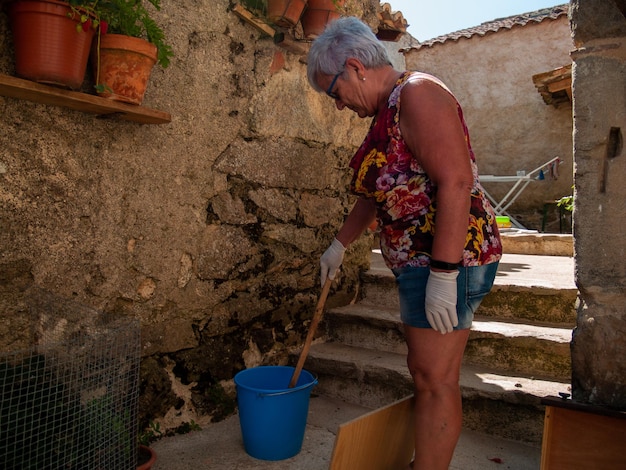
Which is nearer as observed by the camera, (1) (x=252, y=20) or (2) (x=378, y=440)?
(2) (x=378, y=440)

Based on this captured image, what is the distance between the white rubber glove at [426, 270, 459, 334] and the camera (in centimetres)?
152

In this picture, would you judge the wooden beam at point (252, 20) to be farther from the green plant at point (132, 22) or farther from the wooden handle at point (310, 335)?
the wooden handle at point (310, 335)

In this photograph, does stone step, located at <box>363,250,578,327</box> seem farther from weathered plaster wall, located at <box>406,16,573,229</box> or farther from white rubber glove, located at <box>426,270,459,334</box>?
weathered plaster wall, located at <box>406,16,573,229</box>

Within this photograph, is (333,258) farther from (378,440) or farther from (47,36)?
(47,36)

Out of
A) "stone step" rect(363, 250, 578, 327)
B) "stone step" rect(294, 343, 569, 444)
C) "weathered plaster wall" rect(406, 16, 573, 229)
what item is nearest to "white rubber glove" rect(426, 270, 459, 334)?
"stone step" rect(294, 343, 569, 444)

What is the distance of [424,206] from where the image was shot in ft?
5.31

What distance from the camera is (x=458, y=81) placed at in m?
10.0

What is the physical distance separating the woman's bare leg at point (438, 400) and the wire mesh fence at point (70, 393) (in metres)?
1.00

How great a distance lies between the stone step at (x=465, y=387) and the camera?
229cm

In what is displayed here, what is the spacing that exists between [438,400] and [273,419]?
0.78 metres

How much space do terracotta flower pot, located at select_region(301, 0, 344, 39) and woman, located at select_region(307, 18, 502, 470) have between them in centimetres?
114

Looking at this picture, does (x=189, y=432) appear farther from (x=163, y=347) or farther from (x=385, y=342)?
(x=385, y=342)

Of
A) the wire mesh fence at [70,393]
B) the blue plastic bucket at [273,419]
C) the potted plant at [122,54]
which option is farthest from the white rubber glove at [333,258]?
the potted plant at [122,54]

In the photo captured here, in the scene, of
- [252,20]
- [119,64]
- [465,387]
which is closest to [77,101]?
[119,64]
